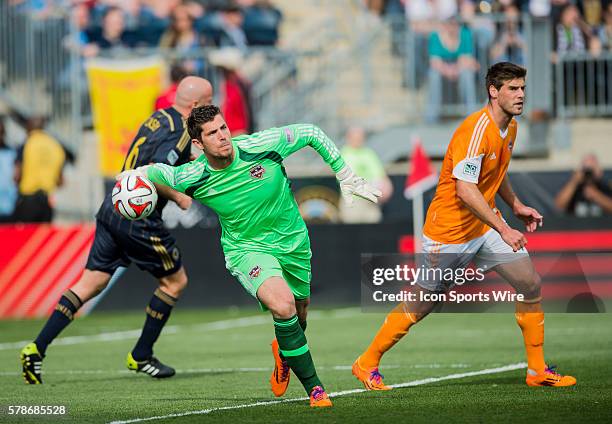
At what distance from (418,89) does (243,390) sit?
12338 mm

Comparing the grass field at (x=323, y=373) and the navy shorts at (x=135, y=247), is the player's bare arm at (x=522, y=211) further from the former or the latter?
the navy shorts at (x=135, y=247)

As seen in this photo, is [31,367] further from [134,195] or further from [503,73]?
[503,73]

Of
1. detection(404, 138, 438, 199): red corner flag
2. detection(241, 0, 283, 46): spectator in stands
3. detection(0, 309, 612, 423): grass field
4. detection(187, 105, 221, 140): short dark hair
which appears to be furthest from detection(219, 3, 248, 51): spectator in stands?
detection(187, 105, 221, 140): short dark hair

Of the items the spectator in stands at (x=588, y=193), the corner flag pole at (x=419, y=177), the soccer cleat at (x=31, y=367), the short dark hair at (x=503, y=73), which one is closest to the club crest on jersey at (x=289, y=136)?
the short dark hair at (x=503, y=73)

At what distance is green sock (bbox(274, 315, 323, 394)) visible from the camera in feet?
28.1

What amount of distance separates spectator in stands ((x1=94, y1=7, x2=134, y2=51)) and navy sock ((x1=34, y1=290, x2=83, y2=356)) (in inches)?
433

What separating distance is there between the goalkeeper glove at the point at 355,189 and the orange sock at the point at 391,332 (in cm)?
116

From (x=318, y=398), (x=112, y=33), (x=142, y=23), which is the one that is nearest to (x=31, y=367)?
(x=318, y=398)

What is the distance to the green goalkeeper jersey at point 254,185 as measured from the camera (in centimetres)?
885

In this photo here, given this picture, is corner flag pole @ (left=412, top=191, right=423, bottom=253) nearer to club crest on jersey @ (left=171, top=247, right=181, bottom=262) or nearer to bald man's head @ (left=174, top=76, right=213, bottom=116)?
club crest on jersey @ (left=171, top=247, right=181, bottom=262)

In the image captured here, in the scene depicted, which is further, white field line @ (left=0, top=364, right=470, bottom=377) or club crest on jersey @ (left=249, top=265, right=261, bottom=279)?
white field line @ (left=0, top=364, right=470, bottom=377)

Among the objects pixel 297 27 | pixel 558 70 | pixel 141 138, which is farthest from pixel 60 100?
pixel 141 138

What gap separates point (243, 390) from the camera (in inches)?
391

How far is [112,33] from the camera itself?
2153 centimetres
